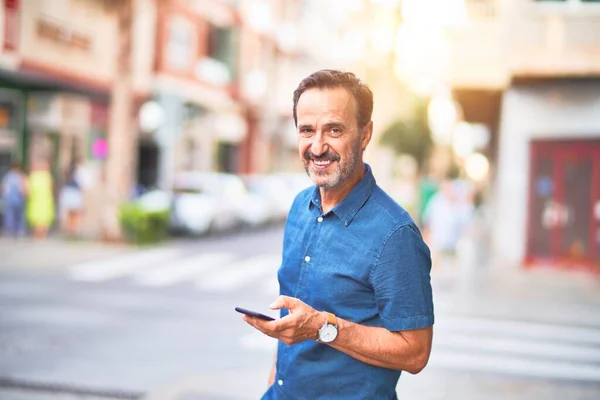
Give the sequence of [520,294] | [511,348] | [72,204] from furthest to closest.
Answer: [72,204]
[520,294]
[511,348]

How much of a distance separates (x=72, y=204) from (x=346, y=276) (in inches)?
696

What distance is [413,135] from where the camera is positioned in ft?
128

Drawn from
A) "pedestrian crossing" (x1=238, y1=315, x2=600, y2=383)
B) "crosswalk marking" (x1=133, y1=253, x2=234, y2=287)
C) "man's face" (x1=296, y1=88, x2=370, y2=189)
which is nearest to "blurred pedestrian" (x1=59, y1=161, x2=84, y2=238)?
"crosswalk marking" (x1=133, y1=253, x2=234, y2=287)

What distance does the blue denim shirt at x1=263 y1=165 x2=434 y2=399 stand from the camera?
2.09 metres

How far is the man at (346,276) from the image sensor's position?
6.83 feet

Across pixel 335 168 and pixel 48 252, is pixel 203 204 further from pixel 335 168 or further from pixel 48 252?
pixel 335 168

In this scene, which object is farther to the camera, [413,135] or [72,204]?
[413,135]

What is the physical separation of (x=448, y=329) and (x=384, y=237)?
7240 millimetres

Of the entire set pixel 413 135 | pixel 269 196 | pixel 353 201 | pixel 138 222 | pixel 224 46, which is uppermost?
pixel 224 46

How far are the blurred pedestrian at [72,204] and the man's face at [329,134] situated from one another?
17.2 m

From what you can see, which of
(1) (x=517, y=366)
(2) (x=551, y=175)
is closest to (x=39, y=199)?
(2) (x=551, y=175)

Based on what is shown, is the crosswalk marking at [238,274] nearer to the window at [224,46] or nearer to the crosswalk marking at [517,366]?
the crosswalk marking at [517,366]

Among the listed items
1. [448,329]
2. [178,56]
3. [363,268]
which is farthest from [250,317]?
[178,56]

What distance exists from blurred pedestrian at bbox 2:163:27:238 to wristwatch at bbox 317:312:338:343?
16.8m
